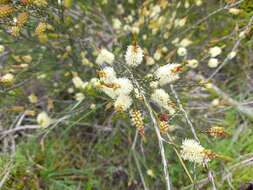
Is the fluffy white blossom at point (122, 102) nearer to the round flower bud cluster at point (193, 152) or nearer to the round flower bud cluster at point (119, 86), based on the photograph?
the round flower bud cluster at point (119, 86)

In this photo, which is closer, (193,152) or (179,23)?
(193,152)

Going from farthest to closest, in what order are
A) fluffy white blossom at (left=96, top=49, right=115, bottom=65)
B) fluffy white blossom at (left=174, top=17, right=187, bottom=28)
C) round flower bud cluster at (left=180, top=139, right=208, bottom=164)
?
fluffy white blossom at (left=174, top=17, right=187, bottom=28)
fluffy white blossom at (left=96, top=49, right=115, bottom=65)
round flower bud cluster at (left=180, top=139, right=208, bottom=164)

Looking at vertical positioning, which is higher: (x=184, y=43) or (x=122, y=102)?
(x=184, y=43)

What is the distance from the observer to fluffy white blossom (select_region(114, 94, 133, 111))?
1366 mm

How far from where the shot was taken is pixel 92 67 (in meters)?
2.26

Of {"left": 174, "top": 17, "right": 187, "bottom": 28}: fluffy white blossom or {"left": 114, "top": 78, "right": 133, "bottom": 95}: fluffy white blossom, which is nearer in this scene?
{"left": 114, "top": 78, "right": 133, "bottom": 95}: fluffy white blossom

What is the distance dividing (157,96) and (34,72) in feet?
3.03

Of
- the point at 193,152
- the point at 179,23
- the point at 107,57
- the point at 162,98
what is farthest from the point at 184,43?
the point at 193,152

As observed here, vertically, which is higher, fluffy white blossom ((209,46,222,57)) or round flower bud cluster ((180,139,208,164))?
fluffy white blossom ((209,46,222,57))

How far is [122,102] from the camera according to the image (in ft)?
4.51

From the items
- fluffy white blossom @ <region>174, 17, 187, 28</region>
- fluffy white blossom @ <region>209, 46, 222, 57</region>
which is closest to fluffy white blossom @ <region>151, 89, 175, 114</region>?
fluffy white blossom @ <region>209, 46, 222, 57</region>

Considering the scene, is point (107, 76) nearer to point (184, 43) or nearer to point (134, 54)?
point (134, 54)

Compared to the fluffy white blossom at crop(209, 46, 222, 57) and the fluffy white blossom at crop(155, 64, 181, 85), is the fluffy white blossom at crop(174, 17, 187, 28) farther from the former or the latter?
the fluffy white blossom at crop(155, 64, 181, 85)

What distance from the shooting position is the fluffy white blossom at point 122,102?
1.37 meters
